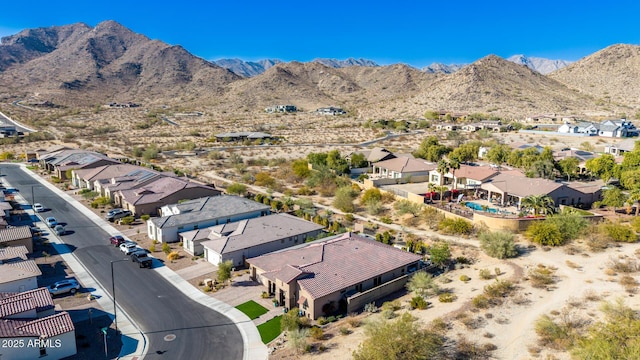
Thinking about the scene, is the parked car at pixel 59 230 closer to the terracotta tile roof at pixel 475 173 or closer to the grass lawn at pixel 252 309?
the grass lawn at pixel 252 309

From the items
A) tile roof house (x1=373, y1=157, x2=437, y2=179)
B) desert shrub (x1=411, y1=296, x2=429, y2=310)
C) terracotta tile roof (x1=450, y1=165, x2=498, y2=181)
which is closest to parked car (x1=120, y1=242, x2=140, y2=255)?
desert shrub (x1=411, y1=296, x2=429, y2=310)

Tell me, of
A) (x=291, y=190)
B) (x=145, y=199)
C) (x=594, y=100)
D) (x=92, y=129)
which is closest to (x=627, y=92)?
(x=594, y=100)

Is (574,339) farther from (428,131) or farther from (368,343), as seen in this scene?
(428,131)

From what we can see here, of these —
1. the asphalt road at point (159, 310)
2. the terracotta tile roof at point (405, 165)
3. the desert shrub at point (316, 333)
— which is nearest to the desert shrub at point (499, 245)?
the desert shrub at point (316, 333)

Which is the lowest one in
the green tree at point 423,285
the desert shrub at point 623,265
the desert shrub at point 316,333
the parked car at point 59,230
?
the desert shrub at point 316,333

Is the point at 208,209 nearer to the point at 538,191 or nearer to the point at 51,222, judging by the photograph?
the point at 51,222

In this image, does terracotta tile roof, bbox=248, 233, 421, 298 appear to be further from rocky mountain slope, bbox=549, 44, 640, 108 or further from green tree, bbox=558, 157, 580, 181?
rocky mountain slope, bbox=549, 44, 640, 108
